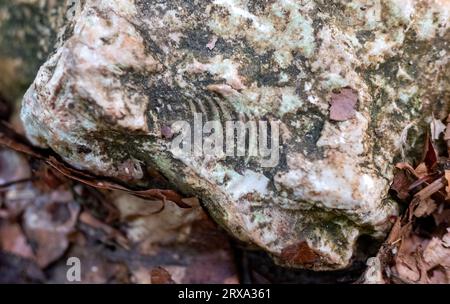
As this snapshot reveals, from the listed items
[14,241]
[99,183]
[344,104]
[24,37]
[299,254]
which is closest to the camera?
[344,104]

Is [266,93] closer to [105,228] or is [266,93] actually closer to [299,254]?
[299,254]

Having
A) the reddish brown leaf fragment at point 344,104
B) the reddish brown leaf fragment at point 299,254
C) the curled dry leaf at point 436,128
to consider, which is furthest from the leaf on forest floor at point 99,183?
the curled dry leaf at point 436,128

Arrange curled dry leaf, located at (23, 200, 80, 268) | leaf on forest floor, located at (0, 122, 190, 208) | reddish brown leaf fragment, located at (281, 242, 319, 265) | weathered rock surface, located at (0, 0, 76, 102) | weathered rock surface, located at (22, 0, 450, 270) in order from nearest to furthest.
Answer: weathered rock surface, located at (22, 0, 450, 270), reddish brown leaf fragment, located at (281, 242, 319, 265), leaf on forest floor, located at (0, 122, 190, 208), weathered rock surface, located at (0, 0, 76, 102), curled dry leaf, located at (23, 200, 80, 268)

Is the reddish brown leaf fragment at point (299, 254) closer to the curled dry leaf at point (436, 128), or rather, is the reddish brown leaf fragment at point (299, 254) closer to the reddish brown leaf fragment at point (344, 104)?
the reddish brown leaf fragment at point (344, 104)

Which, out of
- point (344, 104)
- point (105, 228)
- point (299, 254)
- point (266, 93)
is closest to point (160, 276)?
point (105, 228)

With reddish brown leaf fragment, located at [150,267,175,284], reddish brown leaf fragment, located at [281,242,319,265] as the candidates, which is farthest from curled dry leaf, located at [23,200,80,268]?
reddish brown leaf fragment, located at [281,242,319,265]

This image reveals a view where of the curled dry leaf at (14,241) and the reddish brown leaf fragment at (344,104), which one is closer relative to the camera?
the reddish brown leaf fragment at (344,104)

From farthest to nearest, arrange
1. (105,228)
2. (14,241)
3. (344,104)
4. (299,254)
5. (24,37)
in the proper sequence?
(14,241)
(105,228)
(24,37)
(299,254)
(344,104)

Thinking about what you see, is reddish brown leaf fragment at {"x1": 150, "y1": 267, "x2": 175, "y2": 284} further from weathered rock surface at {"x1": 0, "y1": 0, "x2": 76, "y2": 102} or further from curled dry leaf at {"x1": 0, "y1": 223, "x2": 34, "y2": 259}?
weathered rock surface at {"x1": 0, "y1": 0, "x2": 76, "y2": 102}

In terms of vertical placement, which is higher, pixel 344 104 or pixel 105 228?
pixel 344 104
